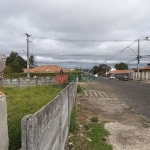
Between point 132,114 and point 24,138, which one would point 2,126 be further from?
point 132,114

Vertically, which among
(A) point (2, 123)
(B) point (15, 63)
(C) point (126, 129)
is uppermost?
(B) point (15, 63)

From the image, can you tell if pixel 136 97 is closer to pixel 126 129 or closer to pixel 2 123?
pixel 126 129

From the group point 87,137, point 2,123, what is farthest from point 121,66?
point 2,123

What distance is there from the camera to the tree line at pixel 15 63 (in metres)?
61.3

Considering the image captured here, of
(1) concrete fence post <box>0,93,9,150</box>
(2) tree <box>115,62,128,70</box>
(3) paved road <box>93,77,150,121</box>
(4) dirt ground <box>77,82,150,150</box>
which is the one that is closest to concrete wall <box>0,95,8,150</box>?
(1) concrete fence post <box>0,93,9,150</box>

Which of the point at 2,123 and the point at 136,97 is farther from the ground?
the point at 2,123

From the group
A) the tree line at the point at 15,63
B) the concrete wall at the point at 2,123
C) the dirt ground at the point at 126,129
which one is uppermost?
the tree line at the point at 15,63

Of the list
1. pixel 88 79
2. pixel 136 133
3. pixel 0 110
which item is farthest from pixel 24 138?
pixel 88 79

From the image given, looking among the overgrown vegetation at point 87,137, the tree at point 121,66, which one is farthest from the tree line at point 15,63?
the tree at point 121,66

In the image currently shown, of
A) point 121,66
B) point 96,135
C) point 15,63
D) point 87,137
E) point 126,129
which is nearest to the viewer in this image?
point 87,137

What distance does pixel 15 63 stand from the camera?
66.5 meters

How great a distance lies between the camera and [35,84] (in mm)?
23453

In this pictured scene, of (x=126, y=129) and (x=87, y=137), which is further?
(x=126, y=129)

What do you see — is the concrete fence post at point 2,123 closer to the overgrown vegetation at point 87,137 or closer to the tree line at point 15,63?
the overgrown vegetation at point 87,137
